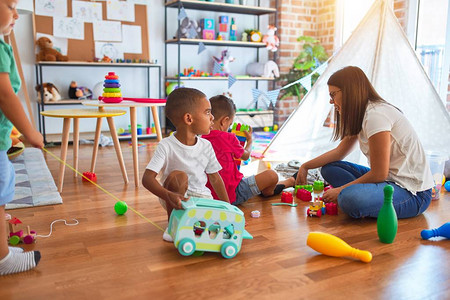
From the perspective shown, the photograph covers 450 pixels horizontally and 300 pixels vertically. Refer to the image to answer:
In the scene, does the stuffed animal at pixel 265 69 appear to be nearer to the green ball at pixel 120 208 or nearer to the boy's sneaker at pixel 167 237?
the green ball at pixel 120 208

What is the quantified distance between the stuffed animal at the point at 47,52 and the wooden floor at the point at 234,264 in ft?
7.65

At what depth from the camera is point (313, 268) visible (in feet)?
4.55

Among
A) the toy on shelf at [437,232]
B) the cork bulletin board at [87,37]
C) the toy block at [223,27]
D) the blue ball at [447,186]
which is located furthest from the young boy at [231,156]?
the toy block at [223,27]

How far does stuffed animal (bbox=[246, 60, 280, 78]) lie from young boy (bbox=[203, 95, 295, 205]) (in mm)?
2803

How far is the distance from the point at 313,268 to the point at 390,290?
24 cm

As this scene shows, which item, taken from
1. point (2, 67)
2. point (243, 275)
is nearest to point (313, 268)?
point (243, 275)

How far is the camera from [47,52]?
3967mm

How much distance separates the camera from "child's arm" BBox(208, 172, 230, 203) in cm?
173

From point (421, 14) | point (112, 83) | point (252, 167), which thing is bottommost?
point (252, 167)

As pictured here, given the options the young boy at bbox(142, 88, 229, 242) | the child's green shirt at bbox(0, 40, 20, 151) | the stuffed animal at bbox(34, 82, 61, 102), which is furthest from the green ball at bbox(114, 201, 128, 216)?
the stuffed animal at bbox(34, 82, 61, 102)

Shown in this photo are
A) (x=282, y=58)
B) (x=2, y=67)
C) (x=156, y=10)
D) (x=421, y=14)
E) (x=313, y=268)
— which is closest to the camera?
(x=2, y=67)

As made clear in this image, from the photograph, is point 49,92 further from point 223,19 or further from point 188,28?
point 223,19

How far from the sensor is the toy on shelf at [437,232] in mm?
1622

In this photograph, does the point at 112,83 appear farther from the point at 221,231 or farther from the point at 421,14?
the point at 421,14
